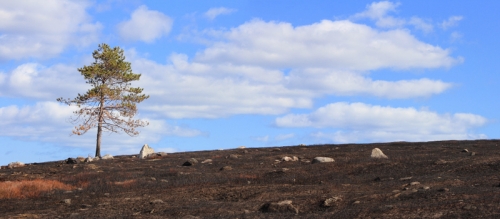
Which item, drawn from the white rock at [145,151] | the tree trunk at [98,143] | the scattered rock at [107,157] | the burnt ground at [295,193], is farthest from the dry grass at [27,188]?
the tree trunk at [98,143]

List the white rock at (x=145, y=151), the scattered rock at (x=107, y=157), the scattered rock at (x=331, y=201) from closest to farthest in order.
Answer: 1. the scattered rock at (x=331, y=201)
2. the white rock at (x=145, y=151)
3. the scattered rock at (x=107, y=157)

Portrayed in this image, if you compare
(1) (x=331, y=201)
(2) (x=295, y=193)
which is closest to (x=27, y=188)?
(2) (x=295, y=193)

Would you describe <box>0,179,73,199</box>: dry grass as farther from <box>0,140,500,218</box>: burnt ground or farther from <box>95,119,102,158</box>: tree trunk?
<box>95,119,102,158</box>: tree trunk

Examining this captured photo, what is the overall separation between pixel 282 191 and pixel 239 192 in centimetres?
155

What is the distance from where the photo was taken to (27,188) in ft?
77.7

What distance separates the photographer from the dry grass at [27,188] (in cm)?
2220

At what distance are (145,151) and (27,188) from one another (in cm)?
2575

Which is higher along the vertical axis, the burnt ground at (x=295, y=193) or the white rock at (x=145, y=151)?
the white rock at (x=145, y=151)

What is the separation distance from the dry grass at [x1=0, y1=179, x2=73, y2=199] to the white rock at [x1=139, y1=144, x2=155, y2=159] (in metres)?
23.1

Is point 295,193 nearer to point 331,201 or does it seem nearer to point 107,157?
point 331,201

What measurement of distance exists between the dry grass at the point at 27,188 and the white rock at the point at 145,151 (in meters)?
23.1

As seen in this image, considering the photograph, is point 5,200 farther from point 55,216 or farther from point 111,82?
point 111,82

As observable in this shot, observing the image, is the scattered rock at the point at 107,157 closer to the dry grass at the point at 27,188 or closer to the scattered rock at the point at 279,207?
the dry grass at the point at 27,188

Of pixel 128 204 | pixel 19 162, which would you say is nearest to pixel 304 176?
pixel 128 204
